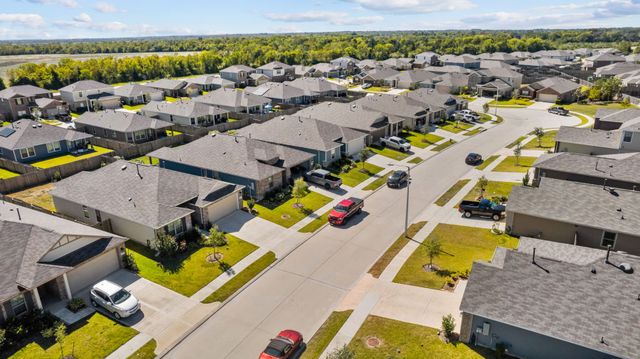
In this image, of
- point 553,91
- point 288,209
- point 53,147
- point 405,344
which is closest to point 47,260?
point 288,209

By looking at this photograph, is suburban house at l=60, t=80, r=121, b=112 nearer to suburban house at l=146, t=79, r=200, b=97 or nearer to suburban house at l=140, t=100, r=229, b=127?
suburban house at l=146, t=79, r=200, b=97

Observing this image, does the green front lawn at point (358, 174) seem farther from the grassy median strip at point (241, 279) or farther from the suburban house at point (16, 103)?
the suburban house at point (16, 103)

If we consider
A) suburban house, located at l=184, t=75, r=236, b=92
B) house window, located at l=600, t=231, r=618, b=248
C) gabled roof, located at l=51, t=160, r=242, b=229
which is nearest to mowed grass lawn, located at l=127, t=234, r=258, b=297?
gabled roof, located at l=51, t=160, r=242, b=229

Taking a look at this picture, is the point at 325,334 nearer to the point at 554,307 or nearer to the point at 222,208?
the point at 554,307

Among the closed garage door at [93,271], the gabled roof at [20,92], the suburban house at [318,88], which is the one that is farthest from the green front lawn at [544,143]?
the gabled roof at [20,92]

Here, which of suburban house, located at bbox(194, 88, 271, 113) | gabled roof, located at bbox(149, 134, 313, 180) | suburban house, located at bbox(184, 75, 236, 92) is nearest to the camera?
gabled roof, located at bbox(149, 134, 313, 180)

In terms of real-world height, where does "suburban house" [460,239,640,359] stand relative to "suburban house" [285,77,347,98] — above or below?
below
